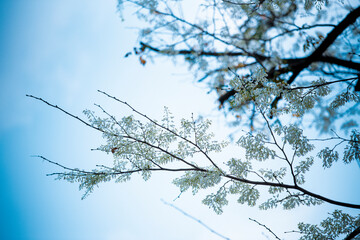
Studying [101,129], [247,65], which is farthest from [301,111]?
[247,65]

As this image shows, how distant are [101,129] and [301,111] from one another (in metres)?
2.07

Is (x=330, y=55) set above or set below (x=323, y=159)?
above

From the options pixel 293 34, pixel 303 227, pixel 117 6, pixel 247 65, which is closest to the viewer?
pixel 303 227

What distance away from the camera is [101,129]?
1.84 metres

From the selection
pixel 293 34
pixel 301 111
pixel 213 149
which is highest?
pixel 293 34

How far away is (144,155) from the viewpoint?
1.89 m

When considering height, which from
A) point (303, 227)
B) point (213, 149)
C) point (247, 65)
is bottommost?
point (303, 227)

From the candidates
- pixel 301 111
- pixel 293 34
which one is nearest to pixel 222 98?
pixel 293 34

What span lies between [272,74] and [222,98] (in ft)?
4.04

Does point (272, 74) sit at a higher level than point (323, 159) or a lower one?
higher

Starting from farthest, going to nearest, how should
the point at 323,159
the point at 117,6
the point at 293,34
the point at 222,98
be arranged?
the point at 222,98 → the point at 293,34 → the point at 117,6 → the point at 323,159

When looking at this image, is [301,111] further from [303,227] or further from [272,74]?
[272,74]

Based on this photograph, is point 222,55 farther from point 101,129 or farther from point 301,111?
point 101,129

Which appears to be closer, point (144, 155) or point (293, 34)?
point (144, 155)
